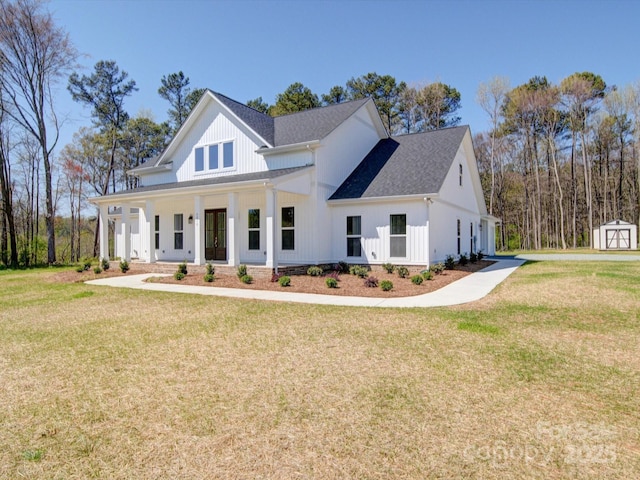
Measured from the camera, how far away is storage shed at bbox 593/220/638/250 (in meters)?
27.5

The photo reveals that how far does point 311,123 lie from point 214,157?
4.80m

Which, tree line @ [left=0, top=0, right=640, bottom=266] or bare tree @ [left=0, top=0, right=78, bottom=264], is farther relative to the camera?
tree line @ [left=0, top=0, right=640, bottom=266]

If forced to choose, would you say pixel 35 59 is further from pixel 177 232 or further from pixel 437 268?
pixel 437 268

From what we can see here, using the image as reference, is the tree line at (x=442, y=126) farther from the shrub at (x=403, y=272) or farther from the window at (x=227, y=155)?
the shrub at (x=403, y=272)

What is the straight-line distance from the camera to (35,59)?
21922 millimetres

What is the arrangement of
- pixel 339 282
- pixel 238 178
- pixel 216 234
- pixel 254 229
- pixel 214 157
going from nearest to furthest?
pixel 339 282
pixel 238 178
pixel 254 229
pixel 216 234
pixel 214 157

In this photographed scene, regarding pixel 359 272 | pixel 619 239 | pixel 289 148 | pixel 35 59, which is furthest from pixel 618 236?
pixel 35 59

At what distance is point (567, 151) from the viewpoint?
3622 cm

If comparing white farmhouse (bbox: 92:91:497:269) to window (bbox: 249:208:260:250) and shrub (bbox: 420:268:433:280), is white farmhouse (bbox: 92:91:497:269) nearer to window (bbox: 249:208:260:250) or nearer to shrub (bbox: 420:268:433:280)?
window (bbox: 249:208:260:250)

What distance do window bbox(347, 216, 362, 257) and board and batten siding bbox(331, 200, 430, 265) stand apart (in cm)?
14

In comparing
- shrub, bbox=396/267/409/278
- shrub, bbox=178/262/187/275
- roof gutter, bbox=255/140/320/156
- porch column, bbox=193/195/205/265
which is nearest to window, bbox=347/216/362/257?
shrub, bbox=396/267/409/278

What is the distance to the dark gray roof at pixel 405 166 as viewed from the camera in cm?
1477

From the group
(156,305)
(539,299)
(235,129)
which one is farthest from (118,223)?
(539,299)

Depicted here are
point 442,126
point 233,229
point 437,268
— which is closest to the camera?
point 233,229
